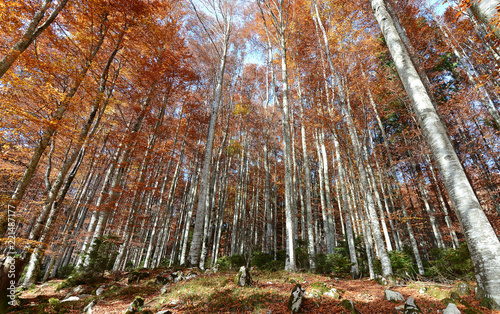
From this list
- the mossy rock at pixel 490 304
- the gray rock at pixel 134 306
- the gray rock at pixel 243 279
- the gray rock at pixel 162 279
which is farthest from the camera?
the gray rock at pixel 162 279

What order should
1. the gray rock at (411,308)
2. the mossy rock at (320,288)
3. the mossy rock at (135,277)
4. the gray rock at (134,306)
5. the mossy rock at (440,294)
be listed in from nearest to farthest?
the gray rock at (411,308) → the mossy rock at (440,294) → the gray rock at (134,306) → the mossy rock at (320,288) → the mossy rock at (135,277)

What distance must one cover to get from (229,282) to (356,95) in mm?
9324

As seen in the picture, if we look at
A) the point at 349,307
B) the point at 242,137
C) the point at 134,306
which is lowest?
the point at 134,306

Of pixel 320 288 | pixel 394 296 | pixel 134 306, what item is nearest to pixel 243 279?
pixel 320 288

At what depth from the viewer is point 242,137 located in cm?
1499

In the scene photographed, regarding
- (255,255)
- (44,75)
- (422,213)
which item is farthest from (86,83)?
(422,213)

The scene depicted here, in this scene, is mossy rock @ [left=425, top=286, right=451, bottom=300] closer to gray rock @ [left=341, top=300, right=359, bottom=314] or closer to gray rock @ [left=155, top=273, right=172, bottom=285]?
gray rock @ [left=341, top=300, right=359, bottom=314]

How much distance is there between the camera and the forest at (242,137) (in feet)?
11.9

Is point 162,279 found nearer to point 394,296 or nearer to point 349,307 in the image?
point 349,307

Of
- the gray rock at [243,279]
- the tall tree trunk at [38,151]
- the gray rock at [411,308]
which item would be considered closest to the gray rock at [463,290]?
the gray rock at [411,308]

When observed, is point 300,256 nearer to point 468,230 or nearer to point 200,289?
point 200,289

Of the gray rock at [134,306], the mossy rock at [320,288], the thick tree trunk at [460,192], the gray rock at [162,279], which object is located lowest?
the gray rock at [134,306]

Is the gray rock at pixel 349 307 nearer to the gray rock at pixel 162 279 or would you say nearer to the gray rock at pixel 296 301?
the gray rock at pixel 296 301

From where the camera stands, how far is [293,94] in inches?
525
